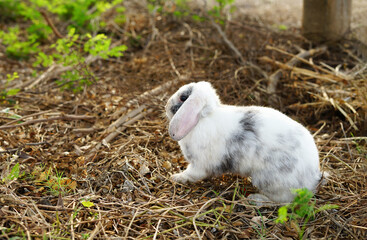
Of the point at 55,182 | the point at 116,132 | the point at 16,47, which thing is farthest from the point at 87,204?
the point at 16,47

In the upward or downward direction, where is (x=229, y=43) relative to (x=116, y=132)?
upward

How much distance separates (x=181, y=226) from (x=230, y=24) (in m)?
4.68

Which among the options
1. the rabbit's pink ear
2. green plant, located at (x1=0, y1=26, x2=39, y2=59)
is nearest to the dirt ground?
green plant, located at (x1=0, y1=26, x2=39, y2=59)

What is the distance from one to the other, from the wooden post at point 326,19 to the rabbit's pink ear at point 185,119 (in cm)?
362

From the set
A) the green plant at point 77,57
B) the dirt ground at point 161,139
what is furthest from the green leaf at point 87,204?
the green plant at point 77,57

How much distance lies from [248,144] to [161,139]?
1.30 meters

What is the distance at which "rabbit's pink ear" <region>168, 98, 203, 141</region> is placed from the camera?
3.02 meters

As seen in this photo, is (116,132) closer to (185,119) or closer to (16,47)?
(185,119)

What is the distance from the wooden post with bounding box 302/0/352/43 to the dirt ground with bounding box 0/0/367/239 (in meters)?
0.18

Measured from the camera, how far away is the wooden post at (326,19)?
561cm

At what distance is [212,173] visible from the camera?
3.27m

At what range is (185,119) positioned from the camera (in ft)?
9.93

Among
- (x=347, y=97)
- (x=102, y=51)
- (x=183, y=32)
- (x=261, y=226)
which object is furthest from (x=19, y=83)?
(x=347, y=97)

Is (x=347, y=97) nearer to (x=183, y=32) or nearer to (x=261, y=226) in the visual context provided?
(x=261, y=226)
